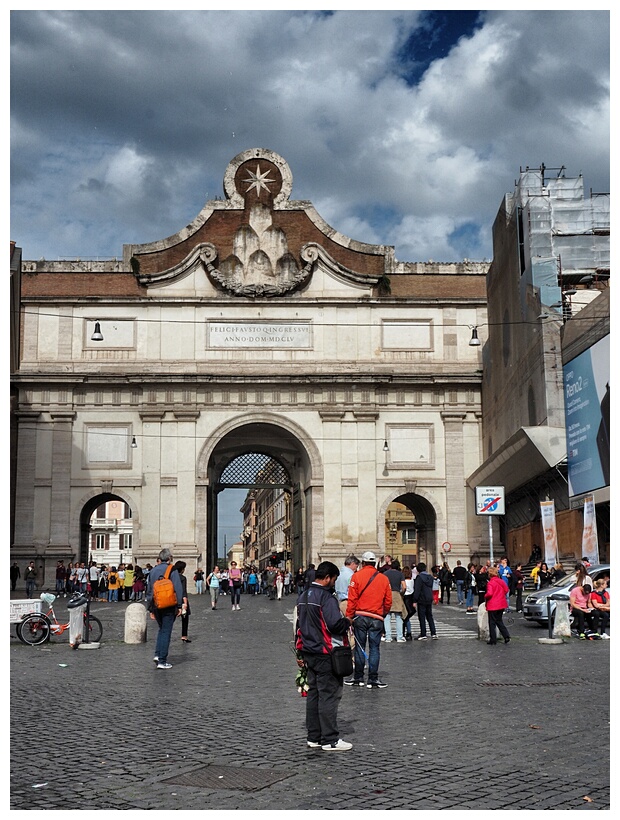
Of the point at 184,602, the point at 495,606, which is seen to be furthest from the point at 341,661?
the point at 495,606

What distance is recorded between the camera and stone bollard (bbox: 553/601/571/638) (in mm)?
20734

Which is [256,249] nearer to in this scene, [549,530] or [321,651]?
[549,530]

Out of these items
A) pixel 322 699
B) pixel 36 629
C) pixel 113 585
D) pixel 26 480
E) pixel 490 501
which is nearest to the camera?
pixel 322 699

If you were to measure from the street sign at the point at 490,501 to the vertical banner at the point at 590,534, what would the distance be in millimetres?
4084

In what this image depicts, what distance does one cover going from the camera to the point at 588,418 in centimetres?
2992

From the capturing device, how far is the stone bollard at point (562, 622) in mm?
20734

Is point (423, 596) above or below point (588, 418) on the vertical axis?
below

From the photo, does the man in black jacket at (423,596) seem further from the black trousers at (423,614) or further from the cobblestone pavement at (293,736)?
the cobblestone pavement at (293,736)

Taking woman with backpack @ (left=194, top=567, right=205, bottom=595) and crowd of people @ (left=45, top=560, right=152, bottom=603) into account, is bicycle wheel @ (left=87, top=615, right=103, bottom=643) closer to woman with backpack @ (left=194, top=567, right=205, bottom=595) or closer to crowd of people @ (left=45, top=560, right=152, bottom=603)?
crowd of people @ (left=45, top=560, right=152, bottom=603)

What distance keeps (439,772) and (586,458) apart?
2316cm

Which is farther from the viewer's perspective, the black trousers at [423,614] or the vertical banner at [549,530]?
the vertical banner at [549,530]

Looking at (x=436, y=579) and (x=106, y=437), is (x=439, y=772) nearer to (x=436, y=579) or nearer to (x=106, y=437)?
A: (x=436, y=579)

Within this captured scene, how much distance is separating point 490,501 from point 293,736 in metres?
22.3

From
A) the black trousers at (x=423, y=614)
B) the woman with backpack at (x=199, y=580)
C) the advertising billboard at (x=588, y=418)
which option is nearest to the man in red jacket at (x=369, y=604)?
the black trousers at (x=423, y=614)
